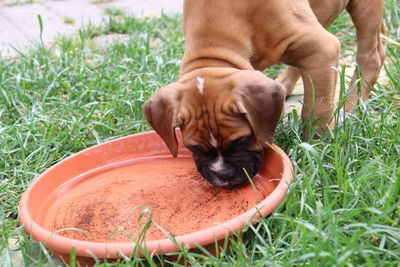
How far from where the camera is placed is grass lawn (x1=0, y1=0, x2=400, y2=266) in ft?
8.84

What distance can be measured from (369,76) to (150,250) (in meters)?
2.86

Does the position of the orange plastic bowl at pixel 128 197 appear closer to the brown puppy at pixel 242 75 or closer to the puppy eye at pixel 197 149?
the brown puppy at pixel 242 75

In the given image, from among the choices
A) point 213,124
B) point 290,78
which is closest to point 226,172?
point 213,124

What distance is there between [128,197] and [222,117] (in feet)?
2.98

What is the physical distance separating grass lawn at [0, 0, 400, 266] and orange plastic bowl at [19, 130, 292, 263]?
0.29 ft

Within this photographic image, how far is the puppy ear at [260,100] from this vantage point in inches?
130

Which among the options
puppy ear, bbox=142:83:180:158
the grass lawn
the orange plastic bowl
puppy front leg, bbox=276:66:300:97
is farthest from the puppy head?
puppy front leg, bbox=276:66:300:97

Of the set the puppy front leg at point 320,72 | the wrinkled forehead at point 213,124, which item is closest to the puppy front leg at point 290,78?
the puppy front leg at point 320,72

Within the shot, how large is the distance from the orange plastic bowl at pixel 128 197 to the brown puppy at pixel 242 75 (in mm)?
199

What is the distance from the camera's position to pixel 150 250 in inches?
108

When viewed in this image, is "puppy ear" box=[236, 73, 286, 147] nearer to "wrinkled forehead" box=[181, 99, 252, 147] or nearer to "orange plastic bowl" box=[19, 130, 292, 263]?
"wrinkled forehead" box=[181, 99, 252, 147]

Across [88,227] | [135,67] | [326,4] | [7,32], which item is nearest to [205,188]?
[88,227]

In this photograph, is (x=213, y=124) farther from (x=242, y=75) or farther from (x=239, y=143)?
(x=242, y=75)

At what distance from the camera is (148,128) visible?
4707 mm
